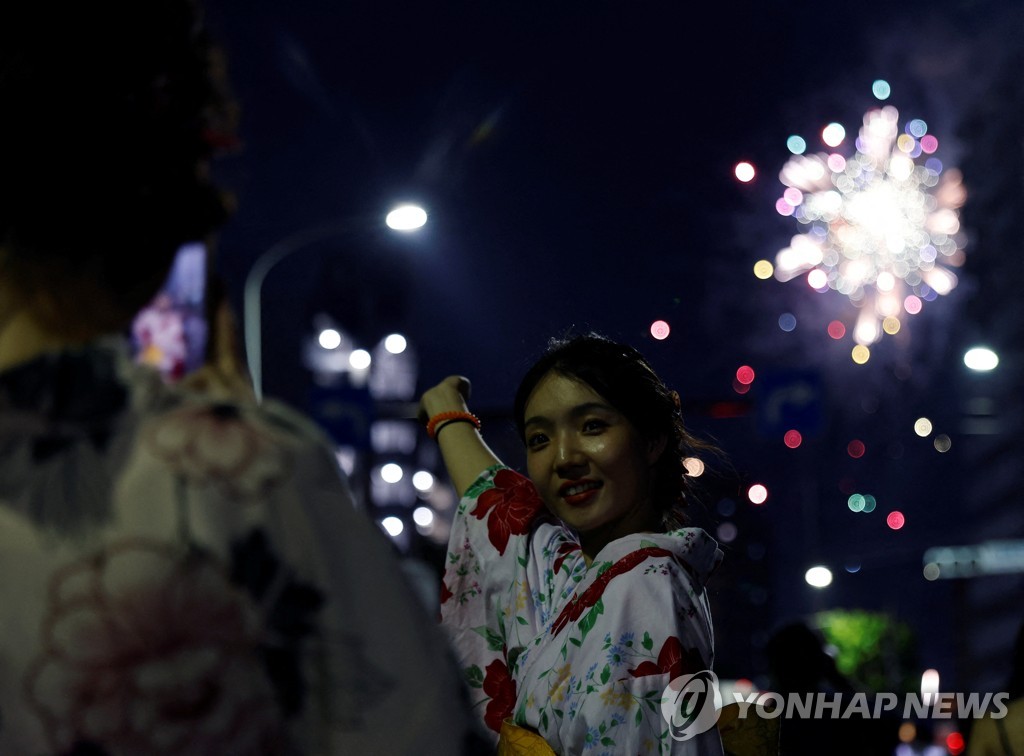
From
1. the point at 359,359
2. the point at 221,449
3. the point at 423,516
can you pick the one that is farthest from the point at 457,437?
the point at 423,516

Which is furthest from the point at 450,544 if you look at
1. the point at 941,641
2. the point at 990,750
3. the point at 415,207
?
the point at 941,641

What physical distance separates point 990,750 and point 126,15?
451 centimetres

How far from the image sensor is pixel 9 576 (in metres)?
1.18

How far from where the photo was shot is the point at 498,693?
3.37 m

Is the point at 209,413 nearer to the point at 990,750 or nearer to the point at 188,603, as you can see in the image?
the point at 188,603

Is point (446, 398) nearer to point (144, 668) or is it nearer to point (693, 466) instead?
point (693, 466)

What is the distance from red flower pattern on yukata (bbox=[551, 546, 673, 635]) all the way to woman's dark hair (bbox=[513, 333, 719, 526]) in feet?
1.51

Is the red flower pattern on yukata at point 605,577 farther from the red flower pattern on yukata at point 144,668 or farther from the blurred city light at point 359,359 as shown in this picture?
the blurred city light at point 359,359

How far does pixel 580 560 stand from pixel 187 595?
7.47 ft

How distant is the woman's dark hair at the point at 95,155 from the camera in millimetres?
1249

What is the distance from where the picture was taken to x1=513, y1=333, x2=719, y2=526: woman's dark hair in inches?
134

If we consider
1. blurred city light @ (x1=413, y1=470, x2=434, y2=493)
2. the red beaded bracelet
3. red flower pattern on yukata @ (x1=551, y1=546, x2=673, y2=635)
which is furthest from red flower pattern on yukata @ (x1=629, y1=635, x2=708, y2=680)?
blurred city light @ (x1=413, y1=470, x2=434, y2=493)

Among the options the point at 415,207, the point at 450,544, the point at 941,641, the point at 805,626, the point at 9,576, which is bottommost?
→ the point at 9,576

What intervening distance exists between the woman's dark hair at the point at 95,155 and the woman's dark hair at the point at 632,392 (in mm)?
2144
